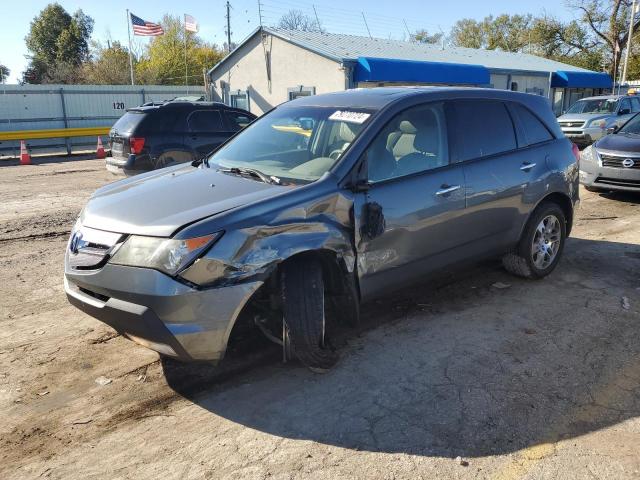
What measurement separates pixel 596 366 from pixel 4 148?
66.8ft

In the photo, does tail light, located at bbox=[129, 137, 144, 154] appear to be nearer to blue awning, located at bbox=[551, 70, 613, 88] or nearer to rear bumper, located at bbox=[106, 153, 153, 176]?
rear bumper, located at bbox=[106, 153, 153, 176]

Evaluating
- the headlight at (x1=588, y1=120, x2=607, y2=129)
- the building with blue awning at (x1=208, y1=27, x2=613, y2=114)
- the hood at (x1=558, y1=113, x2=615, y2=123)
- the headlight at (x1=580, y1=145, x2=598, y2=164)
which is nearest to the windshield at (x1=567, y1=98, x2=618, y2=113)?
the hood at (x1=558, y1=113, x2=615, y2=123)

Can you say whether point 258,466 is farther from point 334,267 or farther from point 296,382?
point 334,267

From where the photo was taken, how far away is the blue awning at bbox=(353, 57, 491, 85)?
1964cm

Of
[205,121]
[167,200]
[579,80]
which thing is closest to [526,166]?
[167,200]

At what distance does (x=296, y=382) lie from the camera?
3520 millimetres

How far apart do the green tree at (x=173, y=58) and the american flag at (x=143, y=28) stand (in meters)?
14.8

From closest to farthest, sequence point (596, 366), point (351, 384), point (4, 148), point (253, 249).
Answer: point (253, 249)
point (351, 384)
point (596, 366)
point (4, 148)

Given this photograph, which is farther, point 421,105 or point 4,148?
point 4,148

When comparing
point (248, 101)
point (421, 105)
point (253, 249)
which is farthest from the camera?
point (248, 101)

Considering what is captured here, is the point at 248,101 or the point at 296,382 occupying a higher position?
the point at 248,101

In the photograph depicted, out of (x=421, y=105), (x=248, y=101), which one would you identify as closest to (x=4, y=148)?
(x=248, y=101)

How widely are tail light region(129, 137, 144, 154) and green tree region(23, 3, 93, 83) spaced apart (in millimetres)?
45256

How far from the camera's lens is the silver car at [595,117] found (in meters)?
16.4
